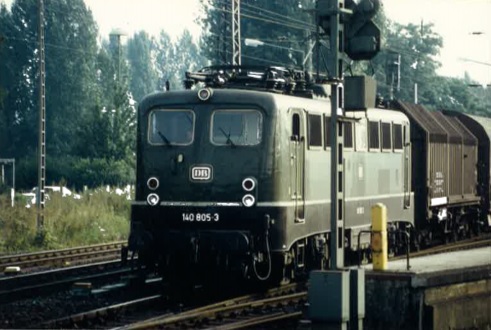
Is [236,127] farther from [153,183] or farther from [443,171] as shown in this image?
[443,171]

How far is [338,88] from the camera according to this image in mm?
12047

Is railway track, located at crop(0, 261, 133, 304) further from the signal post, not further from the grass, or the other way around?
the signal post

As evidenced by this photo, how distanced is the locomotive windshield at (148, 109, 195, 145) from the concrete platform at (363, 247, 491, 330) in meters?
4.57

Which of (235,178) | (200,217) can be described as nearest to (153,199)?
(200,217)

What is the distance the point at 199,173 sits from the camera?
1805 cm

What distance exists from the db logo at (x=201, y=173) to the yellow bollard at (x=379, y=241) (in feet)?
11.3

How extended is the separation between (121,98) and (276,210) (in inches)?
1927

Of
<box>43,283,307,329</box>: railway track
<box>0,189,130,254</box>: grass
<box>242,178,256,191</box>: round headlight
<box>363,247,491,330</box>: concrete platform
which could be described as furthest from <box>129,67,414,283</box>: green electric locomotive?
A: <box>0,189,130,254</box>: grass

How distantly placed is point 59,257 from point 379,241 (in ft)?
36.0

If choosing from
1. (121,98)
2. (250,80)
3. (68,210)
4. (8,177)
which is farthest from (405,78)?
(250,80)

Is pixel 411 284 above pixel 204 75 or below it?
below

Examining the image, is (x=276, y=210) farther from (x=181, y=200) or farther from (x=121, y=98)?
(x=121, y=98)

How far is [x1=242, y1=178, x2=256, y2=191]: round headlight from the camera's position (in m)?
17.8

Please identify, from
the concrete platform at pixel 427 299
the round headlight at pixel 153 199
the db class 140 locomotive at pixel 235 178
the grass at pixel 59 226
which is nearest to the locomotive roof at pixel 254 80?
the db class 140 locomotive at pixel 235 178
